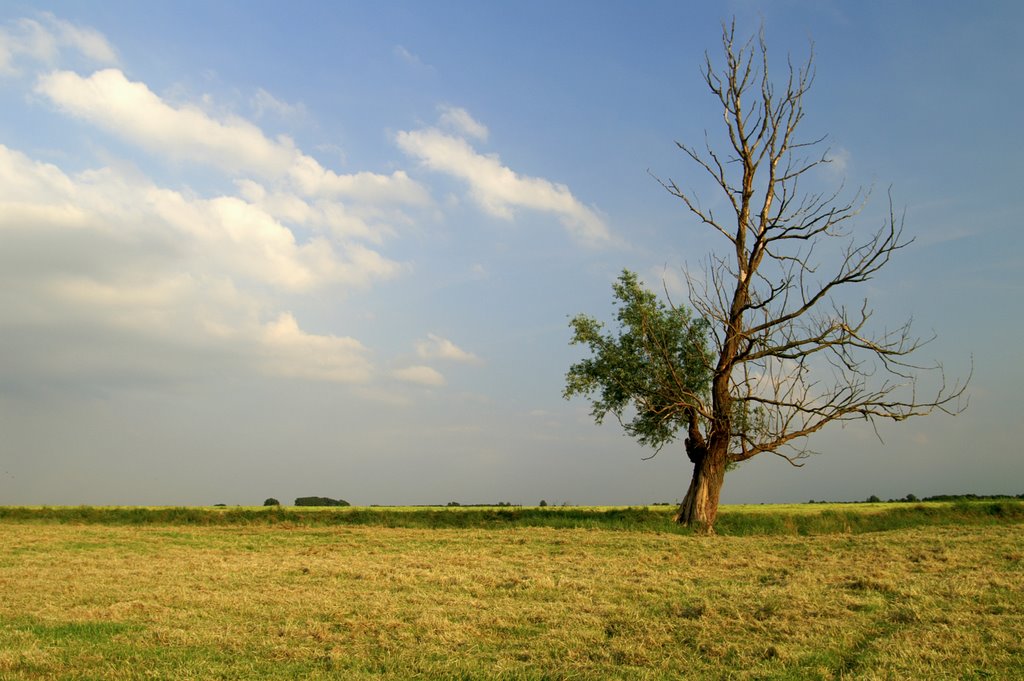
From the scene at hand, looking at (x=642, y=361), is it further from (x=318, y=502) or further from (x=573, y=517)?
(x=318, y=502)

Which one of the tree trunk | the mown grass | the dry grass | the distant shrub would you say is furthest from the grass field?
the distant shrub

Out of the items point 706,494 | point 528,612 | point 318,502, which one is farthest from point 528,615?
point 318,502

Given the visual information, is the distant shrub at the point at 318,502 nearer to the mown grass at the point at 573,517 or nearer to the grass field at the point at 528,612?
the mown grass at the point at 573,517

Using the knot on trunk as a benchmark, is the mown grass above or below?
below

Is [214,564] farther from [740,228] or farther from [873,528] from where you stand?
[873,528]

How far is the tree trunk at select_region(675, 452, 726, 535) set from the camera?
74.4 feet

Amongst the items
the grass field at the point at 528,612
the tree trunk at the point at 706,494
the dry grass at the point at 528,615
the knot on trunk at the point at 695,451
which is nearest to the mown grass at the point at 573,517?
the tree trunk at the point at 706,494

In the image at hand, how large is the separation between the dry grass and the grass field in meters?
0.04

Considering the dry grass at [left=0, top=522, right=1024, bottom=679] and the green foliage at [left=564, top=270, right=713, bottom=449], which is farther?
the green foliage at [left=564, top=270, right=713, bottom=449]

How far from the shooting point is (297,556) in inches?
642

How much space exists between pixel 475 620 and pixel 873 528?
2128 cm

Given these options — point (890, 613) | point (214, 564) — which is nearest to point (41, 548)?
point (214, 564)

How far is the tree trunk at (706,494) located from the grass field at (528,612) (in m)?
5.34

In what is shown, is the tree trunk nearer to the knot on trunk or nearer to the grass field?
the knot on trunk
